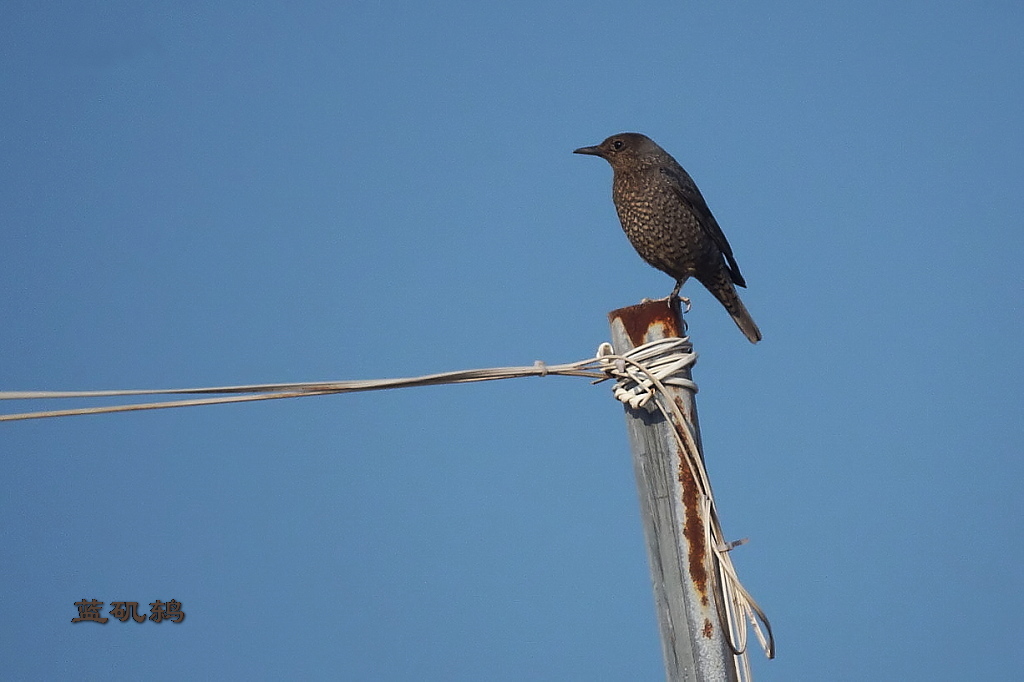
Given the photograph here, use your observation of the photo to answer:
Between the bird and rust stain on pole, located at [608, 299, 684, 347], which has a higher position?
the bird

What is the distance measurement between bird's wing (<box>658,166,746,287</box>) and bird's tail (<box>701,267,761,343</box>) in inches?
2.8

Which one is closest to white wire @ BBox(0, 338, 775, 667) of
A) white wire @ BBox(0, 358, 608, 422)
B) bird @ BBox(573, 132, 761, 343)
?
white wire @ BBox(0, 358, 608, 422)

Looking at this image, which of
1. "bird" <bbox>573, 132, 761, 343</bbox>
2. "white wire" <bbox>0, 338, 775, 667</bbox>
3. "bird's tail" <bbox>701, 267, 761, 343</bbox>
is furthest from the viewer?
"bird's tail" <bbox>701, 267, 761, 343</bbox>

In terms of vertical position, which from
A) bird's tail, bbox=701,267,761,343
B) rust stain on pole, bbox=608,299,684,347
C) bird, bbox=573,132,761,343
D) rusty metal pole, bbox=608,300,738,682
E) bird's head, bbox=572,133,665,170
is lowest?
rusty metal pole, bbox=608,300,738,682

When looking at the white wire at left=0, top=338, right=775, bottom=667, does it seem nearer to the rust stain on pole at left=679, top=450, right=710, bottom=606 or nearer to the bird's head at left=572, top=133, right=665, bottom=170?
the rust stain on pole at left=679, top=450, right=710, bottom=606

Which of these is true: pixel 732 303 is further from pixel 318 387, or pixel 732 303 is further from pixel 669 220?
pixel 318 387

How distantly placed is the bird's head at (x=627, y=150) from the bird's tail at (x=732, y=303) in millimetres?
806

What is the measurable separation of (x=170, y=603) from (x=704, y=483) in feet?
12.6

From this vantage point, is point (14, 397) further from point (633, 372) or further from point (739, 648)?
point (739, 648)

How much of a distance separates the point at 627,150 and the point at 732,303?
1.10 metres

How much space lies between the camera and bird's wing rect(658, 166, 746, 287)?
22.1 feet

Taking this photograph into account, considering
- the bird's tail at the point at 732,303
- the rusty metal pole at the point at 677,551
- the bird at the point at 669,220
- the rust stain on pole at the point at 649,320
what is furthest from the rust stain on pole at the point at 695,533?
the bird's tail at the point at 732,303

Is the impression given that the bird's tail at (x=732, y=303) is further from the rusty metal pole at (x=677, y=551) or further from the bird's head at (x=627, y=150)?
the rusty metal pole at (x=677, y=551)

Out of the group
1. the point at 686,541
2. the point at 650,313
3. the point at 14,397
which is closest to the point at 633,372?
the point at 650,313
